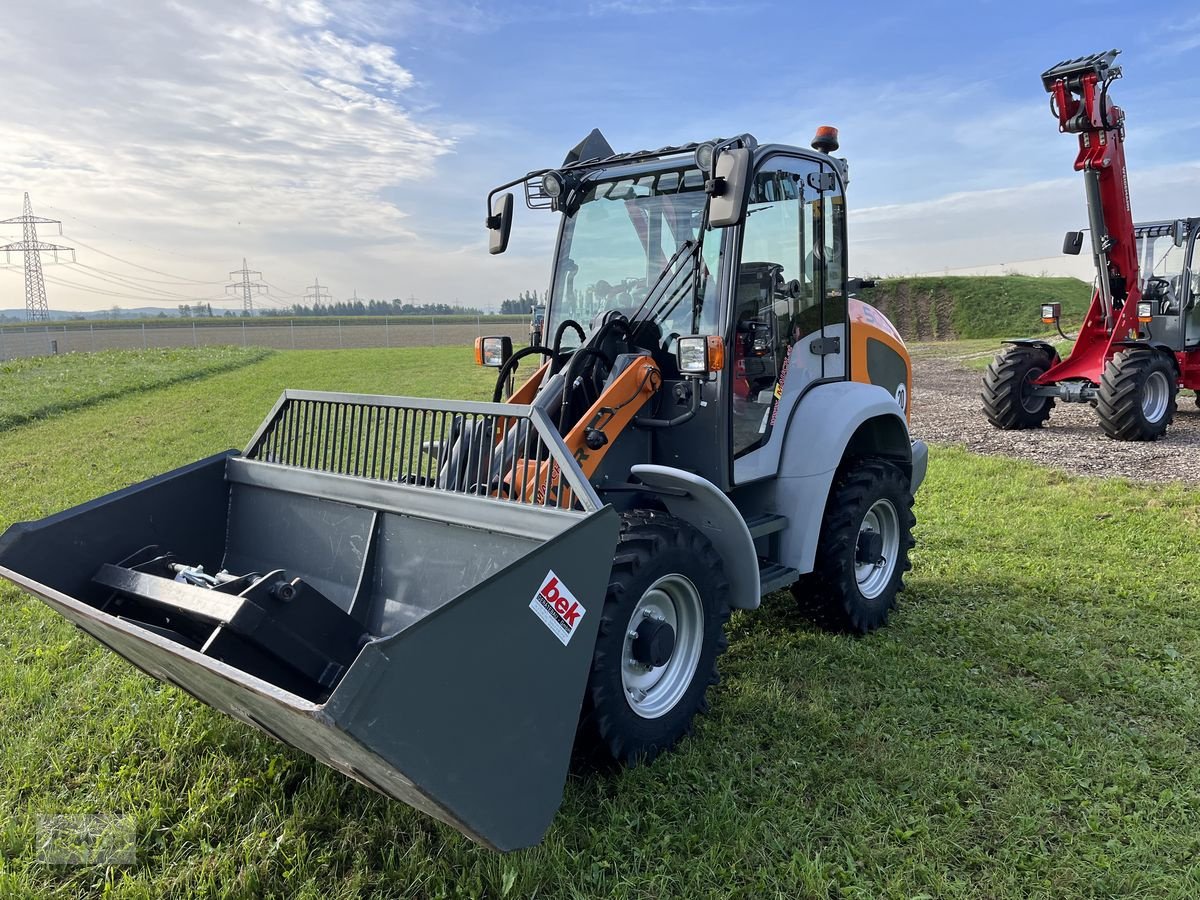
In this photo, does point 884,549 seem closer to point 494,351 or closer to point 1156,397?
point 494,351

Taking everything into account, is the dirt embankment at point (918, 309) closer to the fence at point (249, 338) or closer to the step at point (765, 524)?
the fence at point (249, 338)

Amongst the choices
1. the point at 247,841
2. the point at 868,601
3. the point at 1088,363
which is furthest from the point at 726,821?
the point at 1088,363

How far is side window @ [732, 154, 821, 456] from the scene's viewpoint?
4.18 meters

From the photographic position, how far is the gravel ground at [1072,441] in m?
8.90

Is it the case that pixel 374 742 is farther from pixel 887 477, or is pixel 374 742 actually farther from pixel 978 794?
pixel 887 477

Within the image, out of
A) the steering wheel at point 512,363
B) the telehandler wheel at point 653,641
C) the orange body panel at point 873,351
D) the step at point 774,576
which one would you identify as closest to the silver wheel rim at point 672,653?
the telehandler wheel at point 653,641

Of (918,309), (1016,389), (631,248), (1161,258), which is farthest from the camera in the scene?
(918,309)

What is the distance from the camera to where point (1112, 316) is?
35.9 feet

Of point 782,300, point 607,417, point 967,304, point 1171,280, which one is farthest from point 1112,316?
point 967,304

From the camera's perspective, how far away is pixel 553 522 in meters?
2.98

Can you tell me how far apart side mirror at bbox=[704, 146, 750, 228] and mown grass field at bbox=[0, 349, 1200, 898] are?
2091mm

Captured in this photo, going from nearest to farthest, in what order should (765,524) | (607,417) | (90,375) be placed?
(607,417)
(765,524)
(90,375)

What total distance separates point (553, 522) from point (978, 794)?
6.32 feet

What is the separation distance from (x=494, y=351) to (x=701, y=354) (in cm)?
136
